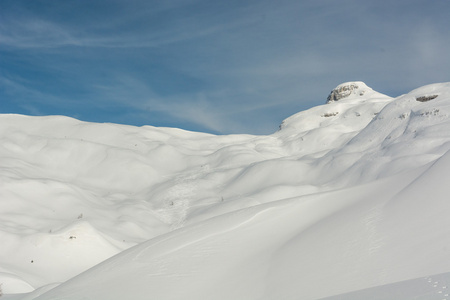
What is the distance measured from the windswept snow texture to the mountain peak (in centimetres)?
2060

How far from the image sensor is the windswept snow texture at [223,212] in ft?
16.0

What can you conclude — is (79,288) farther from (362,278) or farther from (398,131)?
(398,131)

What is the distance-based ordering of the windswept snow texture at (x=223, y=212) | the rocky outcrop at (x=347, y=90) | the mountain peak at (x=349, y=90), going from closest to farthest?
1. the windswept snow texture at (x=223, y=212)
2. the mountain peak at (x=349, y=90)
3. the rocky outcrop at (x=347, y=90)

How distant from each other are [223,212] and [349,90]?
135 feet

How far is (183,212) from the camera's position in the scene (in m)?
15.9

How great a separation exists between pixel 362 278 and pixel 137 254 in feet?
12.4

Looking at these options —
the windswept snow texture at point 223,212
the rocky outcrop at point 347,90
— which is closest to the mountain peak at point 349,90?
the rocky outcrop at point 347,90

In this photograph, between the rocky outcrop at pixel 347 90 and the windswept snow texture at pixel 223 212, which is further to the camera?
the rocky outcrop at pixel 347 90

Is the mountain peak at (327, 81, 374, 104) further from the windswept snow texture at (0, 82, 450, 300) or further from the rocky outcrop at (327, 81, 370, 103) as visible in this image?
the windswept snow texture at (0, 82, 450, 300)

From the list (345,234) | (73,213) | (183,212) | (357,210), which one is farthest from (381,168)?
(73,213)

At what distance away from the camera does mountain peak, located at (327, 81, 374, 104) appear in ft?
163

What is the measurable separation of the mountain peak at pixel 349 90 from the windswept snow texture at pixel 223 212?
2060 cm

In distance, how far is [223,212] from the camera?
45.8ft

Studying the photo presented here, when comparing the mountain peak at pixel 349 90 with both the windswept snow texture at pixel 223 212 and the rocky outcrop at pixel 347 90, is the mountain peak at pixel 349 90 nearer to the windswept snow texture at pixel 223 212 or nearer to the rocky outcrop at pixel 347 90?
the rocky outcrop at pixel 347 90
